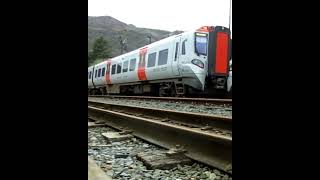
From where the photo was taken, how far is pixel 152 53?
50.9ft

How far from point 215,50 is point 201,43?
0.56 m

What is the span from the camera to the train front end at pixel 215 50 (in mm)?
12898

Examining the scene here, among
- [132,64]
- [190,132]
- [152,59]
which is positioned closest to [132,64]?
[132,64]

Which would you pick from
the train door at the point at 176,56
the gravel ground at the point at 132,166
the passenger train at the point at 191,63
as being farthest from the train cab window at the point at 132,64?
the gravel ground at the point at 132,166

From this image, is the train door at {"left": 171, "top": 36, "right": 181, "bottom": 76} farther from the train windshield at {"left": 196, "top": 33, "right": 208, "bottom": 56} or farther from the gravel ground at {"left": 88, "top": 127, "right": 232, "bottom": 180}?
the gravel ground at {"left": 88, "top": 127, "right": 232, "bottom": 180}

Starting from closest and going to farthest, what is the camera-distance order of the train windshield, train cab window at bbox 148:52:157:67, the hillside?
the train windshield → train cab window at bbox 148:52:157:67 → the hillside

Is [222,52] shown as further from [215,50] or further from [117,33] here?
[117,33]

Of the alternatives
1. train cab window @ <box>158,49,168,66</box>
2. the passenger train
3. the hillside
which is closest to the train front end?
the passenger train

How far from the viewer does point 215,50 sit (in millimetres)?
13047

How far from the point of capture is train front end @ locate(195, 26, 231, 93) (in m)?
12.9
